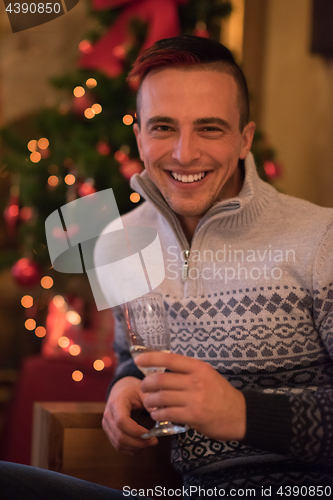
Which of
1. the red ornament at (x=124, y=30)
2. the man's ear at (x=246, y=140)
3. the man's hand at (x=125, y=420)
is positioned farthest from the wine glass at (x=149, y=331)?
the red ornament at (x=124, y=30)

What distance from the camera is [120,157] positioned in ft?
5.34

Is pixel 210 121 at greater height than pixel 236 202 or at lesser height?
greater

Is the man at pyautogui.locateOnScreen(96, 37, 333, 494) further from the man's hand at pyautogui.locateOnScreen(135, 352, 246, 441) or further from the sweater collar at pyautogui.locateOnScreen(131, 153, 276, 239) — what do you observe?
the man's hand at pyautogui.locateOnScreen(135, 352, 246, 441)

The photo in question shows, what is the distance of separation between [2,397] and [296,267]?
6.97 ft

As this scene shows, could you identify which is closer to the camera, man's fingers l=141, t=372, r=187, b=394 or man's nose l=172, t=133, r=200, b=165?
man's fingers l=141, t=372, r=187, b=394

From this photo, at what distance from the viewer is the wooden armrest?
2.84 feet

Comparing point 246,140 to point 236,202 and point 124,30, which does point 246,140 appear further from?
point 124,30

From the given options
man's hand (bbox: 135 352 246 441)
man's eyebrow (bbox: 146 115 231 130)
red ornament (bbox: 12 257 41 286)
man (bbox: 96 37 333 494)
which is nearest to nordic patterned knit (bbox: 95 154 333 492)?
man (bbox: 96 37 333 494)

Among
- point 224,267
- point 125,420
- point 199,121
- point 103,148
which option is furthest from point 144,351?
point 103,148

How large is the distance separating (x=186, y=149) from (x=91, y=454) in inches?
22.7

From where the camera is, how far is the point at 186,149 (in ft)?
2.60

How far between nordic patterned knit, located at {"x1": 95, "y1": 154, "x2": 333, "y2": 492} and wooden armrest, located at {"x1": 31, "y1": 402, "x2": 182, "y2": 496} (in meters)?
0.09

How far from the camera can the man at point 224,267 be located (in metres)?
0.75

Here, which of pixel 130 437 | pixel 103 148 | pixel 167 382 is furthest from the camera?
pixel 103 148
